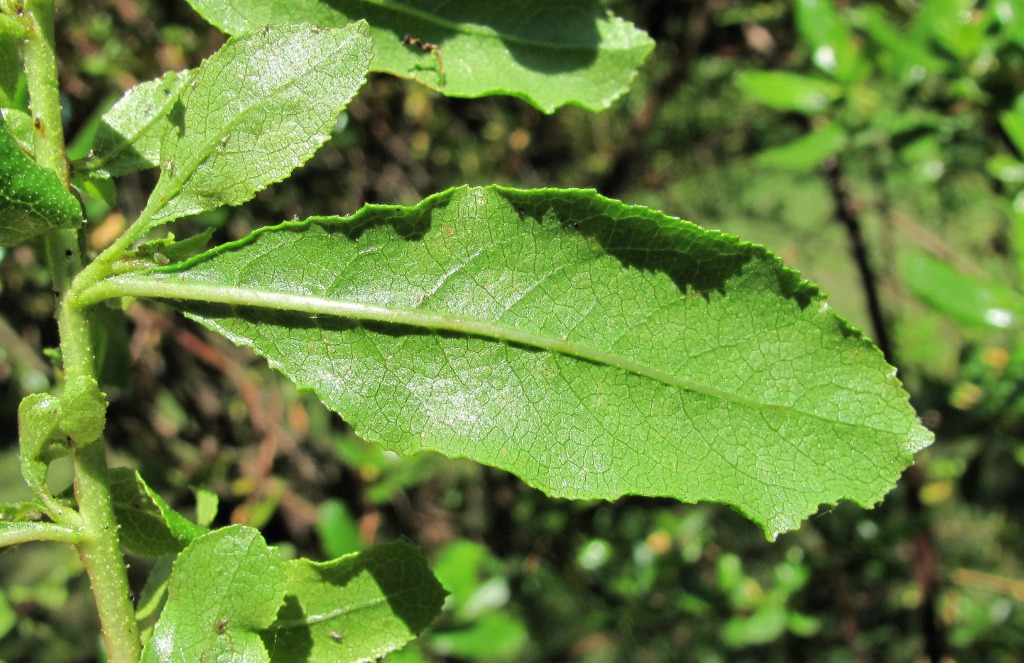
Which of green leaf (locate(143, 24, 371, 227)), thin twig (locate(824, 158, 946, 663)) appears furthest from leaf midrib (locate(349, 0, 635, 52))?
thin twig (locate(824, 158, 946, 663))

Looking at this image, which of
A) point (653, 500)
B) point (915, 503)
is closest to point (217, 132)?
point (653, 500)

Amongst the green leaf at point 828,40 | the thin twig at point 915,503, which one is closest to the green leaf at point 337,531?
the thin twig at point 915,503

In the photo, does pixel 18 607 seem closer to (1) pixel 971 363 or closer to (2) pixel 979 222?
(1) pixel 971 363

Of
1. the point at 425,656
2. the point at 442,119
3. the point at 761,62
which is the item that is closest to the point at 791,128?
the point at 761,62

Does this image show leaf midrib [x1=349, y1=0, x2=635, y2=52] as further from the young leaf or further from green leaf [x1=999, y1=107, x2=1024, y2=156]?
green leaf [x1=999, y1=107, x2=1024, y2=156]

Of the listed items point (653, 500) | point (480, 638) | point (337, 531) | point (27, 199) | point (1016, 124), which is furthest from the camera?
point (653, 500)

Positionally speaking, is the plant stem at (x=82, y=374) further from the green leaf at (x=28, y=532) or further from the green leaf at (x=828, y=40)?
the green leaf at (x=828, y=40)

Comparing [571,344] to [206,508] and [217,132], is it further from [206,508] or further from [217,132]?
[206,508]
